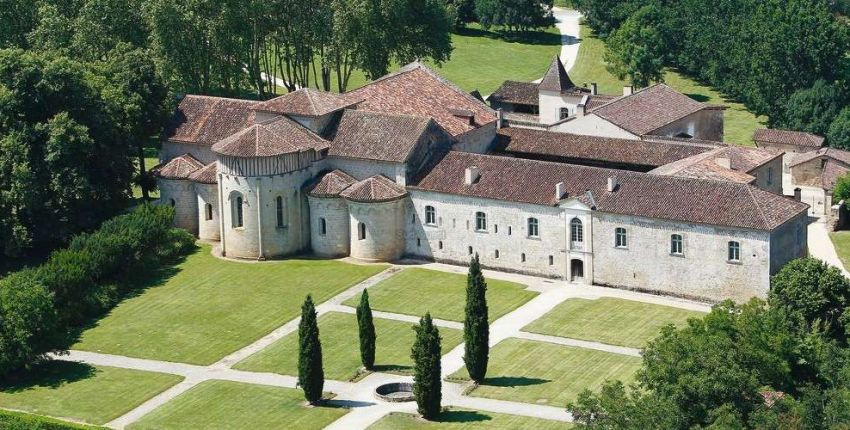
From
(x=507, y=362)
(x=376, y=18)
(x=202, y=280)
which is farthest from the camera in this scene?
(x=376, y=18)

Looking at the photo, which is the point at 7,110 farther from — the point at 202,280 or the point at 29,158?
the point at 202,280

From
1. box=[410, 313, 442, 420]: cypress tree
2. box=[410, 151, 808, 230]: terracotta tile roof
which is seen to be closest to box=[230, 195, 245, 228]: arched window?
box=[410, 151, 808, 230]: terracotta tile roof

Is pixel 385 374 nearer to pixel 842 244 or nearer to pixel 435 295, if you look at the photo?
pixel 435 295

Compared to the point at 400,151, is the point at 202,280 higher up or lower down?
lower down

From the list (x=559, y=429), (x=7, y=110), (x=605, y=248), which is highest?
(x=7, y=110)

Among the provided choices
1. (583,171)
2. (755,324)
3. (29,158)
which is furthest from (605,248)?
(29,158)

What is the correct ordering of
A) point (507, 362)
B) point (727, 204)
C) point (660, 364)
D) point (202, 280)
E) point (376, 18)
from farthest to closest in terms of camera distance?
point (376, 18), point (202, 280), point (727, 204), point (507, 362), point (660, 364)

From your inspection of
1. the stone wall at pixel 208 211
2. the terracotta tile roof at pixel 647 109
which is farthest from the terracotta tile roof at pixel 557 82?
the stone wall at pixel 208 211

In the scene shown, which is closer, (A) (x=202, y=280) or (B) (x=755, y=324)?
(B) (x=755, y=324)
